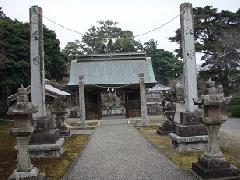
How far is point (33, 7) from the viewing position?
13680 mm

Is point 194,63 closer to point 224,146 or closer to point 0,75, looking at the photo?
point 224,146

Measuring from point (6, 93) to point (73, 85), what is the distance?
6.03 m

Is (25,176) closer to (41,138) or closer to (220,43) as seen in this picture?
(41,138)

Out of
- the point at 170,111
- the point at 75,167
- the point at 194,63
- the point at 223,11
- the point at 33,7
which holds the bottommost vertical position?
the point at 75,167

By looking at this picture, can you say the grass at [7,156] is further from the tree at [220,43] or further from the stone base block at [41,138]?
the tree at [220,43]

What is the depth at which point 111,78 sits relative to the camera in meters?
34.4

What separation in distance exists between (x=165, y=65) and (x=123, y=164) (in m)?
48.5

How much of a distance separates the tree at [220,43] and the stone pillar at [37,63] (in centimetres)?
2044

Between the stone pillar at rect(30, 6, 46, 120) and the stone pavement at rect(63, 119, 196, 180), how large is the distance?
2663 mm

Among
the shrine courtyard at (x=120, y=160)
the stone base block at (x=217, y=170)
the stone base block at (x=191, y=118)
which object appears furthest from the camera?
the stone base block at (x=191, y=118)

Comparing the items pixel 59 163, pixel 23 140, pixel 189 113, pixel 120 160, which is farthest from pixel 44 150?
pixel 189 113

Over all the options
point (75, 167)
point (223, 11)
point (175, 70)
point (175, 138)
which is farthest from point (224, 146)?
point (175, 70)

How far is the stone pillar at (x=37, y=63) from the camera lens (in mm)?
13391

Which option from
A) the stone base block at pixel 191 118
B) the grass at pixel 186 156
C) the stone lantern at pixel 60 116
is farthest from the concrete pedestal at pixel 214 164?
the stone lantern at pixel 60 116
